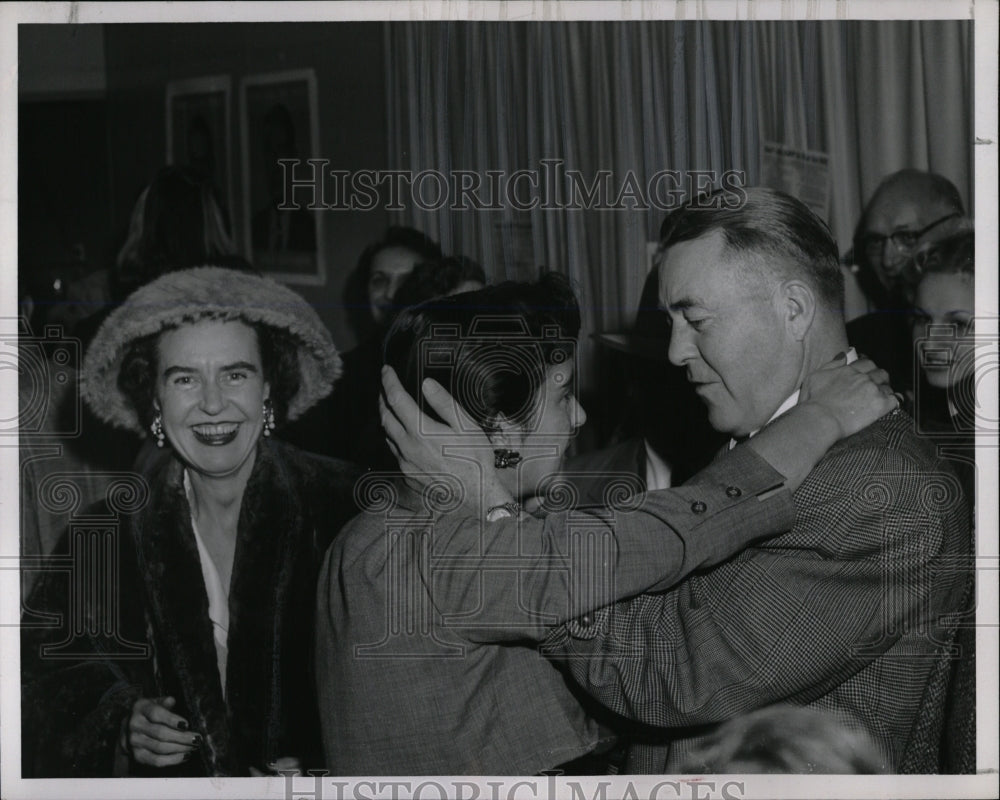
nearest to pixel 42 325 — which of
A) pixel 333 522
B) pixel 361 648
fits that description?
pixel 333 522

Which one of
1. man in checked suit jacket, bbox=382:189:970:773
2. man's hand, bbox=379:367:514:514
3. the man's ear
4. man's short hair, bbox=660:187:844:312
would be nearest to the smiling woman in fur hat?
man's hand, bbox=379:367:514:514

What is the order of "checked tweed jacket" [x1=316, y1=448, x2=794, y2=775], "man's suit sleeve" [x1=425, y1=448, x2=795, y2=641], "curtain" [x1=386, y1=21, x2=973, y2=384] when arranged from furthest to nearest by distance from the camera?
"curtain" [x1=386, y1=21, x2=973, y2=384], "checked tweed jacket" [x1=316, y1=448, x2=794, y2=775], "man's suit sleeve" [x1=425, y1=448, x2=795, y2=641]

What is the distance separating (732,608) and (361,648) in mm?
800

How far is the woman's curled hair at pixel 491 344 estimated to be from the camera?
2.37 meters

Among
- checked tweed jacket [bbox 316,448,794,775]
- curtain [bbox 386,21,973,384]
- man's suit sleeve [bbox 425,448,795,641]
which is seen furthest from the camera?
curtain [bbox 386,21,973,384]

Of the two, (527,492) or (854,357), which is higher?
(854,357)

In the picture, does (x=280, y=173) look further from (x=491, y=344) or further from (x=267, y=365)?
(x=491, y=344)

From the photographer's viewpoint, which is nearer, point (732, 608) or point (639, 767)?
point (732, 608)

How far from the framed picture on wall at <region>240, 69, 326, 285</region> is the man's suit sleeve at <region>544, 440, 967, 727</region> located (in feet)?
3.29

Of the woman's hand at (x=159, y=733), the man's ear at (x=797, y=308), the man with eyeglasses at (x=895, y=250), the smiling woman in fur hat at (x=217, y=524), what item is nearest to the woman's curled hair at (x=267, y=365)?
the smiling woman in fur hat at (x=217, y=524)

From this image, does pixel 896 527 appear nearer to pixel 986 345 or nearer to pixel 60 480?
pixel 986 345

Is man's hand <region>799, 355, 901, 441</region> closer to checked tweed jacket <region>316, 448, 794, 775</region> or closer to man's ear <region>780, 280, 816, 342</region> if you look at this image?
man's ear <region>780, 280, 816, 342</region>

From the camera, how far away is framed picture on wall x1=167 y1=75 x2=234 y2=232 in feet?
7.95

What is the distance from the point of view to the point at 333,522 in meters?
2.43
